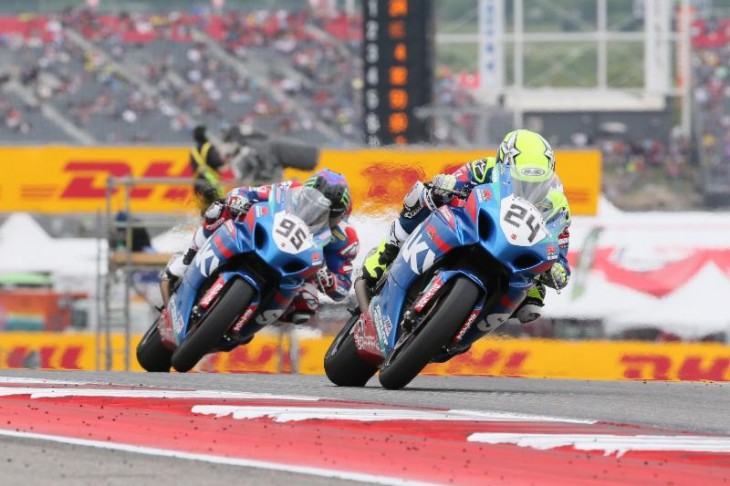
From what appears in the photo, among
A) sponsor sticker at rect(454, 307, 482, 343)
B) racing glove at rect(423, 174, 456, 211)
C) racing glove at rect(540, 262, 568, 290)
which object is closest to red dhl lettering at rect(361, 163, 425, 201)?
racing glove at rect(423, 174, 456, 211)

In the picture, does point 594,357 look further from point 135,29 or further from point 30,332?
point 135,29

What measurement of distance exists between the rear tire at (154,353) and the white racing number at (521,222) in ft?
12.0

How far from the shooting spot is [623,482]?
16.3ft

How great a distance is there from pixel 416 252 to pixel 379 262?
76cm

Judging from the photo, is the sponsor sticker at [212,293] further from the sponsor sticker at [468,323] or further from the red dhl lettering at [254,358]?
the red dhl lettering at [254,358]

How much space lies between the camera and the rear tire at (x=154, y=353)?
1105 cm

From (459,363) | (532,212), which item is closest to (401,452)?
(532,212)

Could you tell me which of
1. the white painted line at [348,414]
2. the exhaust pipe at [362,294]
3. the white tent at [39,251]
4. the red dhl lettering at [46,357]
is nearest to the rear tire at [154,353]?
the exhaust pipe at [362,294]

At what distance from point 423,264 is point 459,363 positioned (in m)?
6.91

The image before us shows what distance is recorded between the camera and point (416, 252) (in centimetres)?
840

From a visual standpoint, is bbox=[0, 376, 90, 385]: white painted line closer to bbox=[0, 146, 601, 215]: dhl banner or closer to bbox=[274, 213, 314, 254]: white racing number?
bbox=[274, 213, 314, 254]: white racing number

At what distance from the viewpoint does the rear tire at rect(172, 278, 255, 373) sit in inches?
380

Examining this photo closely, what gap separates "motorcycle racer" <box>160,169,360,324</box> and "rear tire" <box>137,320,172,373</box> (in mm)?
257

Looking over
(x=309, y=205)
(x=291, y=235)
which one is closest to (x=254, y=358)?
(x=309, y=205)
